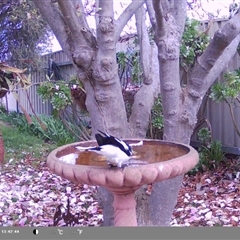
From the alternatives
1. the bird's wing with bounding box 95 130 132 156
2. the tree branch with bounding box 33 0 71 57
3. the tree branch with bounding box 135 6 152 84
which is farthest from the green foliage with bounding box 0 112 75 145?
the bird's wing with bounding box 95 130 132 156

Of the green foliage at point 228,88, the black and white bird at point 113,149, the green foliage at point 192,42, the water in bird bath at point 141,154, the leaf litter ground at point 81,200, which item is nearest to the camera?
the black and white bird at point 113,149

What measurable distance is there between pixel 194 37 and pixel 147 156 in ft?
7.51

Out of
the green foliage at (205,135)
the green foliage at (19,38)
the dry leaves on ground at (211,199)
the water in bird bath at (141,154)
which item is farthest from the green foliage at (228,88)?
the green foliage at (19,38)

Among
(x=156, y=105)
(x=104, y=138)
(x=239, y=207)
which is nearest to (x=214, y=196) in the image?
(x=239, y=207)

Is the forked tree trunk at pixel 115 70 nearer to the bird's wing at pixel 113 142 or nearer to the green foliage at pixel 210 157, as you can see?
the bird's wing at pixel 113 142

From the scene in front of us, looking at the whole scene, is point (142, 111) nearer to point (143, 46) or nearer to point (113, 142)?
point (143, 46)

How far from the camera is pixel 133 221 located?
1.70 m

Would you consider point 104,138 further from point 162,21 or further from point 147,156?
point 162,21

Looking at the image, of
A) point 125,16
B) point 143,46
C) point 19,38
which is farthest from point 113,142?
point 19,38

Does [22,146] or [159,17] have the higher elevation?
[159,17]

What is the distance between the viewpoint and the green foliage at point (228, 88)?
3.28 metres

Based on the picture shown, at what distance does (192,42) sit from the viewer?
3729 millimetres

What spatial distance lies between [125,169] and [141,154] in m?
0.31

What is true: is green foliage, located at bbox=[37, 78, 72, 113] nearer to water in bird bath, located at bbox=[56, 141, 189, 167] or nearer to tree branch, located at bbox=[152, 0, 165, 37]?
tree branch, located at bbox=[152, 0, 165, 37]
